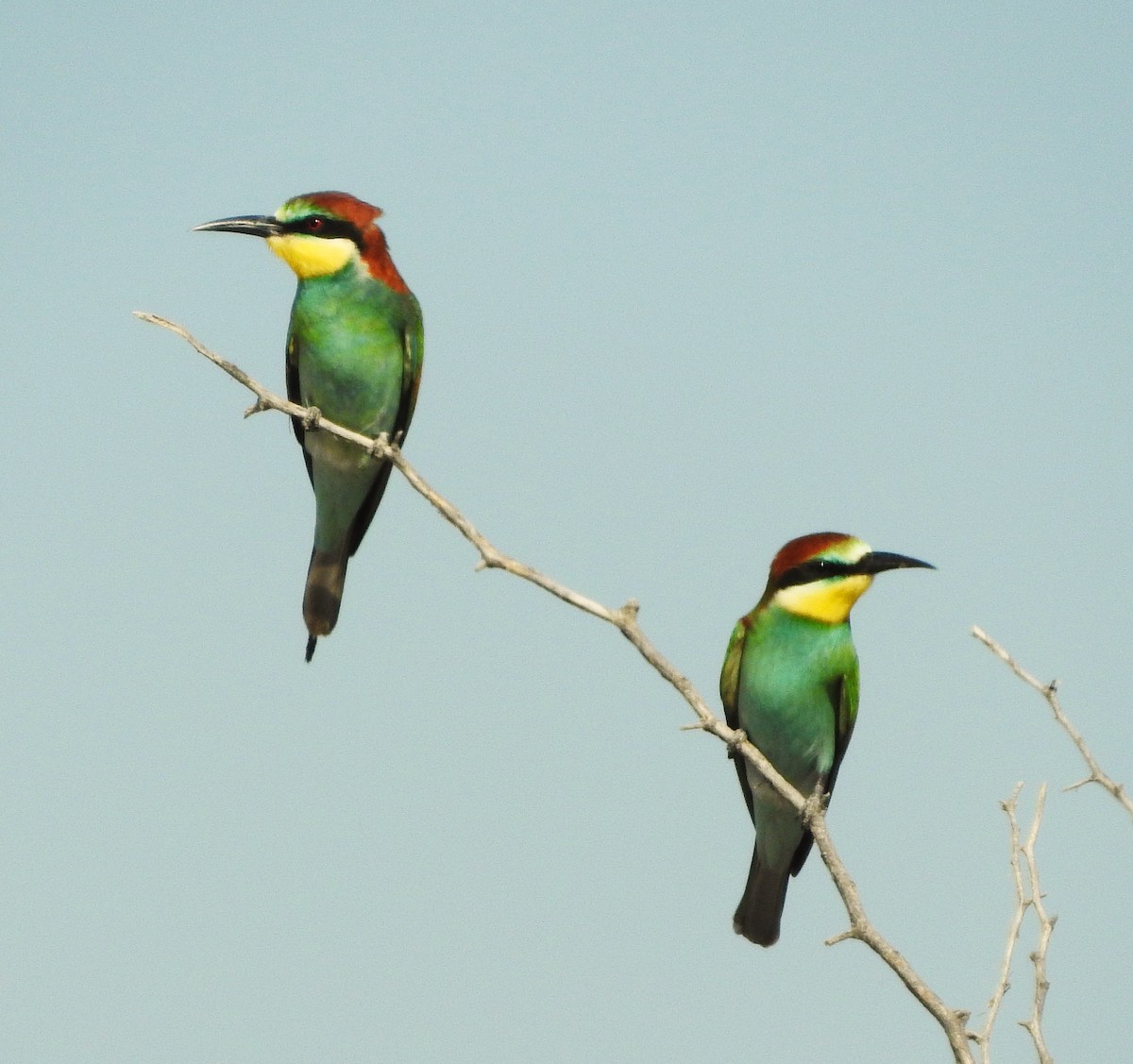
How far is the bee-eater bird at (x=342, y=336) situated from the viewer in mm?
6020

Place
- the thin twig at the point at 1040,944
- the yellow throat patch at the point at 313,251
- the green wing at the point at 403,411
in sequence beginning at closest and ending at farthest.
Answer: the thin twig at the point at 1040,944 → the yellow throat patch at the point at 313,251 → the green wing at the point at 403,411

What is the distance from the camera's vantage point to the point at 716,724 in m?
3.52

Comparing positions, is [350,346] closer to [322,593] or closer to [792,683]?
[322,593]

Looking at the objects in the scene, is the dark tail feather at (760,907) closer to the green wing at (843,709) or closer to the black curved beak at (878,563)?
the green wing at (843,709)

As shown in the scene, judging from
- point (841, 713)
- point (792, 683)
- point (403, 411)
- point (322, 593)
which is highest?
point (403, 411)

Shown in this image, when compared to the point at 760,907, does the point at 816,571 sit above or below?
above

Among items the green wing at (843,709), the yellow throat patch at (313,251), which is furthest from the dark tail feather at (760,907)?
the yellow throat patch at (313,251)

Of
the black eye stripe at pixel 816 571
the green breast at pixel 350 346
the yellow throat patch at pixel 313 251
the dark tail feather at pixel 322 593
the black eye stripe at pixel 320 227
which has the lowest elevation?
the dark tail feather at pixel 322 593

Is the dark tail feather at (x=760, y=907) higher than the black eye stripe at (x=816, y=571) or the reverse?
the reverse

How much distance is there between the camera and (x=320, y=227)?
602 centimetres

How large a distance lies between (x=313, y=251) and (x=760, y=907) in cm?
303

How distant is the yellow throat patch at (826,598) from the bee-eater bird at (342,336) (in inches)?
74.1

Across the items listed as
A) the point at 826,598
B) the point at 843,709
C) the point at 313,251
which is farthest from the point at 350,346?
the point at 843,709

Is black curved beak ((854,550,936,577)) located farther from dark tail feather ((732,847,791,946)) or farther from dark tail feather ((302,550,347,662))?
dark tail feather ((302,550,347,662))
